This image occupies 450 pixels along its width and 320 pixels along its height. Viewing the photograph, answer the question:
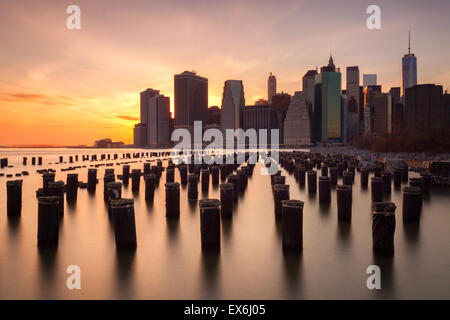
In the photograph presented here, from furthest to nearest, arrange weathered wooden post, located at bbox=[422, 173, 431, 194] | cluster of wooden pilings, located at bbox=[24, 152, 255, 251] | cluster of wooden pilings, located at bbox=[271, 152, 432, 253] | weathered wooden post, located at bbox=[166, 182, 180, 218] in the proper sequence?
weathered wooden post, located at bbox=[422, 173, 431, 194]
weathered wooden post, located at bbox=[166, 182, 180, 218]
cluster of wooden pilings, located at bbox=[24, 152, 255, 251]
cluster of wooden pilings, located at bbox=[271, 152, 432, 253]

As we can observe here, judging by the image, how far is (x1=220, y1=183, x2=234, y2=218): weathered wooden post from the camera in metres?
11.6

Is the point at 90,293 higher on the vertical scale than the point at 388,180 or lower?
lower

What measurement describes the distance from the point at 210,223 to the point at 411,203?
24.1 ft

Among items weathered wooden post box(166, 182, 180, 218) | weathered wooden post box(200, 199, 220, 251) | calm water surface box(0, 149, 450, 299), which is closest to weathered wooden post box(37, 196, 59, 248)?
calm water surface box(0, 149, 450, 299)

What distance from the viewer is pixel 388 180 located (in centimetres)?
1811

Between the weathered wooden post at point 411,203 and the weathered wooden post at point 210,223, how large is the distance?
261 inches

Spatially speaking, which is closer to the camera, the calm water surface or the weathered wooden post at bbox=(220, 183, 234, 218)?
the calm water surface

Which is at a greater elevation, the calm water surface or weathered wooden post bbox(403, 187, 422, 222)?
weathered wooden post bbox(403, 187, 422, 222)

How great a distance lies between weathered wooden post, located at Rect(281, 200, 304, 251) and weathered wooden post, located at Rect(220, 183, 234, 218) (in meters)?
3.76

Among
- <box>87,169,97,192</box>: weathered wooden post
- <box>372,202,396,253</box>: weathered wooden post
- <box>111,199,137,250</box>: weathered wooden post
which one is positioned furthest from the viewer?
<box>87,169,97,192</box>: weathered wooden post

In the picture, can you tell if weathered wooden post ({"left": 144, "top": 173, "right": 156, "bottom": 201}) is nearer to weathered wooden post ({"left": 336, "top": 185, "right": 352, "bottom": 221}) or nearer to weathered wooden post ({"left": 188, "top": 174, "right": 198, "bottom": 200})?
weathered wooden post ({"left": 188, "top": 174, "right": 198, "bottom": 200})
